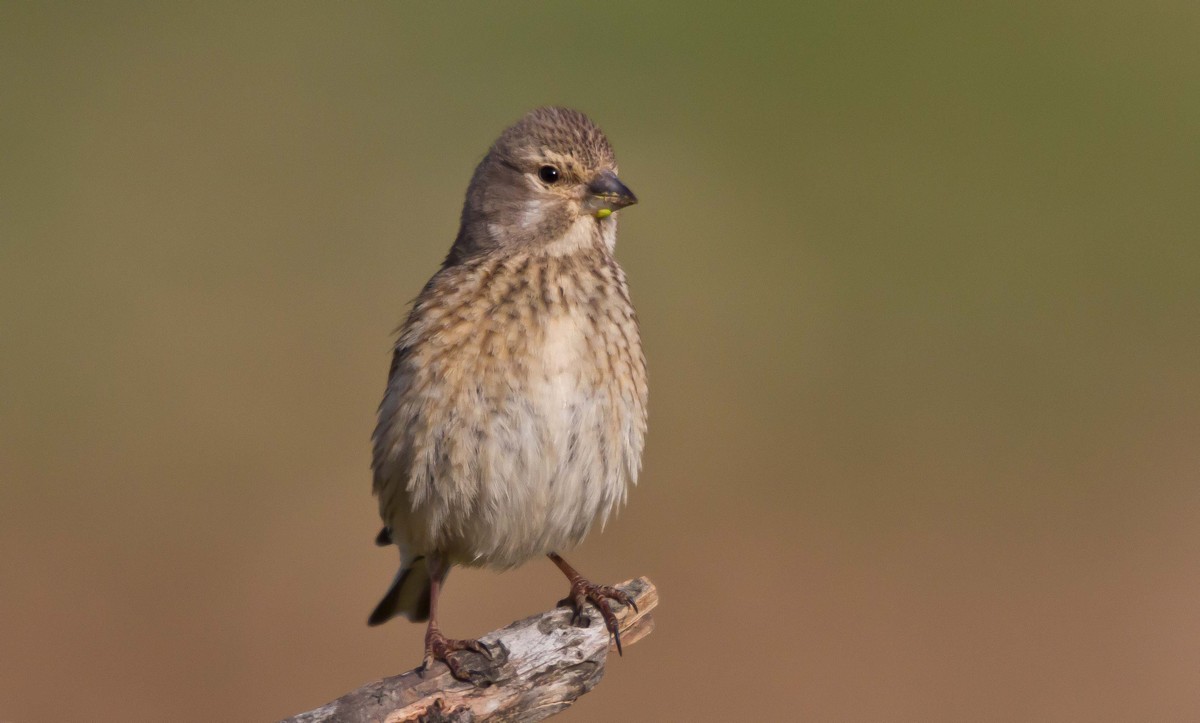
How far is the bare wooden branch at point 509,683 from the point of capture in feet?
15.4

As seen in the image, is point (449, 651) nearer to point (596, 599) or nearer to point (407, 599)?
point (596, 599)

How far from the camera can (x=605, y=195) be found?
18.6 ft

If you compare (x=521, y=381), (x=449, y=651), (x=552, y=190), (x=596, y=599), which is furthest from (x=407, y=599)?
(x=552, y=190)

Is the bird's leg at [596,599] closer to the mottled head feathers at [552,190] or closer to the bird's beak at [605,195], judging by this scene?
the mottled head feathers at [552,190]

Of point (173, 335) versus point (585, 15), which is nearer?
point (173, 335)

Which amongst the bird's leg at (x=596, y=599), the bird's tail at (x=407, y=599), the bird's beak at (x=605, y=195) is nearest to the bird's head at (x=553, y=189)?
the bird's beak at (x=605, y=195)

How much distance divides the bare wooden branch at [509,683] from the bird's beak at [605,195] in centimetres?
157

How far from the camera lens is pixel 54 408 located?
11703mm

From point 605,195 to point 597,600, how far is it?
1.58 meters

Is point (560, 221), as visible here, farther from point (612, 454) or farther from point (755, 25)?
point (755, 25)

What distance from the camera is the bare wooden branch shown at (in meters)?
4.70

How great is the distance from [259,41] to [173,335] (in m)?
4.43

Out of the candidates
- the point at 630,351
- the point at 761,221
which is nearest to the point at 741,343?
the point at 761,221

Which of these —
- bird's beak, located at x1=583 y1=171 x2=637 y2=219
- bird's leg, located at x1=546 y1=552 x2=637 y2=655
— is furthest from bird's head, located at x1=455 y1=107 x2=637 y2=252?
bird's leg, located at x1=546 y1=552 x2=637 y2=655
